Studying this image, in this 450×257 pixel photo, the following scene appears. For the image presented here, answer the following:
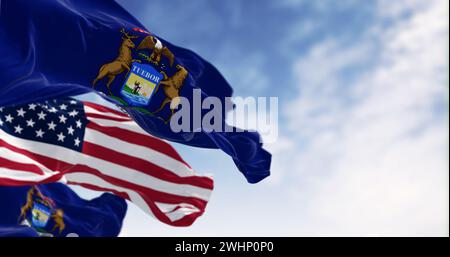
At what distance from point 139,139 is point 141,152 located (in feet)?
1.11

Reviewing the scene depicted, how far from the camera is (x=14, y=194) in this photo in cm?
1263

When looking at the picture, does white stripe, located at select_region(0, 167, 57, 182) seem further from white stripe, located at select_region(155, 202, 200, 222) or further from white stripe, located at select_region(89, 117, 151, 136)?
white stripe, located at select_region(155, 202, 200, 222)

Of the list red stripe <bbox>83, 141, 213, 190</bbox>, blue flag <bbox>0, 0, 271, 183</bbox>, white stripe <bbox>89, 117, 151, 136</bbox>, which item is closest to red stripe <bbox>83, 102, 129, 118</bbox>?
white stripe <bbox>89, 117, 151, 136</bbox>

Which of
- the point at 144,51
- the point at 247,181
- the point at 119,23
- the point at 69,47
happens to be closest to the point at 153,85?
the point at 144,51

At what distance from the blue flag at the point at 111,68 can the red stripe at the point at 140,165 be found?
95.2 inches

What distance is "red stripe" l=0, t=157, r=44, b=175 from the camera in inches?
375

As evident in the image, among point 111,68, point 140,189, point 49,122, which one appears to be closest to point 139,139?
point 140,189

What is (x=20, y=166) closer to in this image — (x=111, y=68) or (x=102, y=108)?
(x=102, y=108)

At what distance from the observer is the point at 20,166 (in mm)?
9734

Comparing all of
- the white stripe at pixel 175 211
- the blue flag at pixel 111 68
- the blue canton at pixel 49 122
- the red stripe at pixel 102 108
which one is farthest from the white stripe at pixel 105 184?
the blue flag at pixel 111 68

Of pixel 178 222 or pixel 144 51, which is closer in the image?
pixel 144 51

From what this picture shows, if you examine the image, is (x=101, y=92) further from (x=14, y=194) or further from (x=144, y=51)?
(x=14, y=194)
